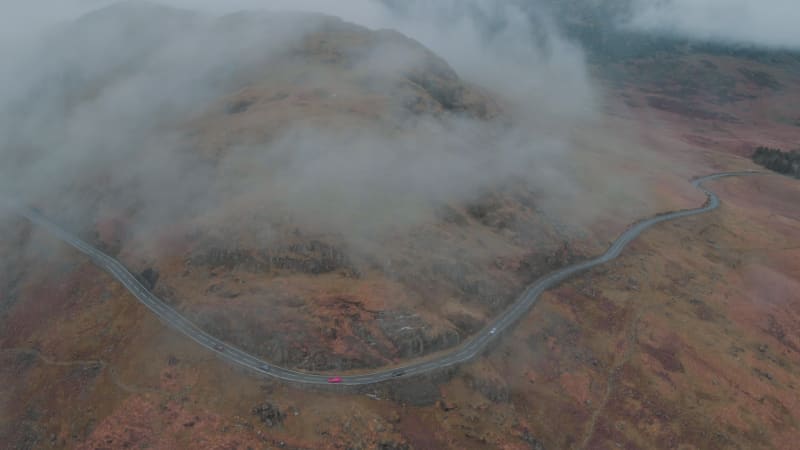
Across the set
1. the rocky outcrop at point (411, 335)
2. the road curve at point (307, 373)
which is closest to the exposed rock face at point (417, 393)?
the road curve at point (307, 373)

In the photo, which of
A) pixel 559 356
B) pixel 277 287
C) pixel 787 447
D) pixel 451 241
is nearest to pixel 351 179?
pixel 451 241

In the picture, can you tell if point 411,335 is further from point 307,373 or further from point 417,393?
point 307,373

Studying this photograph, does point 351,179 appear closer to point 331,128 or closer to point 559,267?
point 331,128

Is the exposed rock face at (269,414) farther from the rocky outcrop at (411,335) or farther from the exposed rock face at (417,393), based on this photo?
the rocky outcrop at (411,335)

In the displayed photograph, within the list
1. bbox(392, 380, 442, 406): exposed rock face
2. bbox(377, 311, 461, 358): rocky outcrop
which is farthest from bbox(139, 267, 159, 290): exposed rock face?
bbox(392, 380, 442, 406): exposed rock face

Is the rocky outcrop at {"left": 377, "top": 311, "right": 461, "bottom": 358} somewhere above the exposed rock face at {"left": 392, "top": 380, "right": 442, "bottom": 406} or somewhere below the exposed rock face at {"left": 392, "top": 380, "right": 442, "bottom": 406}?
above

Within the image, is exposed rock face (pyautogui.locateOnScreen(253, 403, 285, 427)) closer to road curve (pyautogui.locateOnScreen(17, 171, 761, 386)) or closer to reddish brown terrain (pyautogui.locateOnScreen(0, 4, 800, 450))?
reddish brown terrain (pyautogui.locateOnScreen(0, 4, 800, 450))

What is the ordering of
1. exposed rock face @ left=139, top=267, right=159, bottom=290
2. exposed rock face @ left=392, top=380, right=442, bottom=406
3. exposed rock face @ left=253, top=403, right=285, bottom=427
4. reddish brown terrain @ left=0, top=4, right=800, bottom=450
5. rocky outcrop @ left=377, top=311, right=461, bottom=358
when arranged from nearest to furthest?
exposed rock face @ left=253, top=403, right=285, bottom=427 → reddish brown terrain @ left=0, top=4, right=800, bottom=450 → exposed rock face @ left=392, top=380, right=442, bottom=406 → rocky outcrop @ left=377, top=311, right=461, bottom=358 → exposed rock face @ left=139, top=267, right=159, bottom=290

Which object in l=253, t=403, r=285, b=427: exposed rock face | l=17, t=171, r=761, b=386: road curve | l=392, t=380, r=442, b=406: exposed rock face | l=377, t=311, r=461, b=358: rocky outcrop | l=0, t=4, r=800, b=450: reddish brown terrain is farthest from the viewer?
l=377, t=311, r=461, b=358: rocky outcrop
